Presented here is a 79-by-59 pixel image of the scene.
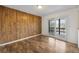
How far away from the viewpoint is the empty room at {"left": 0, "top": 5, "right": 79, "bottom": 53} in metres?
4.03

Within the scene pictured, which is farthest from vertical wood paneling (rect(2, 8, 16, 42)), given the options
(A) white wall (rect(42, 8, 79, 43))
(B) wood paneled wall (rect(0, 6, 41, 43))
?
(A) white wall (rect(42, 8, 79, 43))

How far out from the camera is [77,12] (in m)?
5.04

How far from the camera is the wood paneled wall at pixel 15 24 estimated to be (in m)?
4.65

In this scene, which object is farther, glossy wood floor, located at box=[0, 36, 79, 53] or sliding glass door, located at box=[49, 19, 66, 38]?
sliding glass door, located at box=[49, 19, 66, 38]

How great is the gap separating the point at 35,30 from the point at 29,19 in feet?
4.98

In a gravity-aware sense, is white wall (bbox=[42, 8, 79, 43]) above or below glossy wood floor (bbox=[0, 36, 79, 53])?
above

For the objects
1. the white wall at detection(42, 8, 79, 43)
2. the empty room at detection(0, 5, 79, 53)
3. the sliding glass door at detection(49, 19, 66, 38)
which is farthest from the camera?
the sliding glass door at detection(49, 19, 66, 38)

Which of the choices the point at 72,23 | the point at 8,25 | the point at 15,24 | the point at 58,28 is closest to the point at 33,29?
the point at 58,28

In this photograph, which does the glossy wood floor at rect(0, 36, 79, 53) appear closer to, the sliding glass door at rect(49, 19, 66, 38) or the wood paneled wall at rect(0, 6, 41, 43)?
the wood paneled wall at rect(0, 6, 41, 43)

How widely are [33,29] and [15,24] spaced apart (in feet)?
8.53

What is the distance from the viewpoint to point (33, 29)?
26.1ft

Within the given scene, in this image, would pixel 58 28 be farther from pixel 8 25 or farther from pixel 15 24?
pixel 8 25
